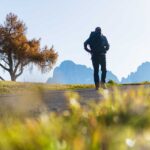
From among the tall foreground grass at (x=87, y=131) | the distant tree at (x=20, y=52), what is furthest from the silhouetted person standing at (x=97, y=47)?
the distant tree at (x=20, y=52)

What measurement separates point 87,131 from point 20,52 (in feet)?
220

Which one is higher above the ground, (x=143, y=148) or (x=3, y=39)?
(x=3, y=39)

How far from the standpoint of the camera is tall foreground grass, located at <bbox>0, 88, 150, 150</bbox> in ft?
13.0

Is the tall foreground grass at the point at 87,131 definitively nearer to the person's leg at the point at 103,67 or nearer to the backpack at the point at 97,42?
the backpack at the point at 97,42

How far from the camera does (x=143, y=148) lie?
4.66m

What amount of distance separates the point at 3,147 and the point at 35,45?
69950mm

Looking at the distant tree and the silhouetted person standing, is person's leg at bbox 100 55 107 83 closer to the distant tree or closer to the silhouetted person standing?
the silhouetted person standing

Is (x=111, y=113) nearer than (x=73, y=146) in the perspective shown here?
No

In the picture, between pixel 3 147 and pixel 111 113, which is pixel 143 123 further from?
pixel 3 147

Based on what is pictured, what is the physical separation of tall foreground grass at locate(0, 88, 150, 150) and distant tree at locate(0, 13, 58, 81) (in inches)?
2557

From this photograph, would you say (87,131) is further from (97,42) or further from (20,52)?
(20,52)

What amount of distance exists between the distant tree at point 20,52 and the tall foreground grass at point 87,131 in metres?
65.0

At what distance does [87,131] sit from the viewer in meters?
4.67

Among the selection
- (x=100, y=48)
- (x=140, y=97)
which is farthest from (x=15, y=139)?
(x=100, y=48)
